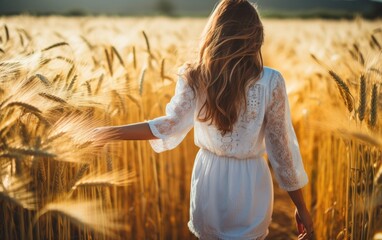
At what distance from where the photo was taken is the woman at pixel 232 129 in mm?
1638

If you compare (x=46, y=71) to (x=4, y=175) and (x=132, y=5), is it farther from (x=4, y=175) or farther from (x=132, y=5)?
(x=132, y=5)

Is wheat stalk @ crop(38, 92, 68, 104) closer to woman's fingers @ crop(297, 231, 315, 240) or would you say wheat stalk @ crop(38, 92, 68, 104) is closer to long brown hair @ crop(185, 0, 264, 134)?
long brown hair @ crop(185, 0, 264, 134)

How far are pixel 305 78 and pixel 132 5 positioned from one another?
55288 millimetres

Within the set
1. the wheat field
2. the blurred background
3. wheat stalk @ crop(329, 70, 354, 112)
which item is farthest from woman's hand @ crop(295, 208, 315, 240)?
the blurred background

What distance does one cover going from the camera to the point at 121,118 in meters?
2.81

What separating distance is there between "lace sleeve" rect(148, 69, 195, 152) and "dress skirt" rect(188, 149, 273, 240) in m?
0.19

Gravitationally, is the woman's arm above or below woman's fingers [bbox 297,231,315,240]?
above

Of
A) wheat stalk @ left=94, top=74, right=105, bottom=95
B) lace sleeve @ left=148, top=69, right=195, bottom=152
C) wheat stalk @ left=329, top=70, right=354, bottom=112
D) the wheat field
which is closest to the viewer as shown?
the wheat field

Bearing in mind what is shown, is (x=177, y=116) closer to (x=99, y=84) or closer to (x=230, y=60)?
(x=230, y=60)

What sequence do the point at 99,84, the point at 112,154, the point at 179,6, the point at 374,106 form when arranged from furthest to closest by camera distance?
1. the point at 179,6
2. the point at 112,154
3. the point at 99,84
4. the point at 374,106

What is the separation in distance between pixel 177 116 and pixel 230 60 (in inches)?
12.7

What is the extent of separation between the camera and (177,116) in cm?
173

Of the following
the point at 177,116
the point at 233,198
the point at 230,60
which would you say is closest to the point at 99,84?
the point at 177,116

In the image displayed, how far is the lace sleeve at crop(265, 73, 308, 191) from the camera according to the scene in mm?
1671
